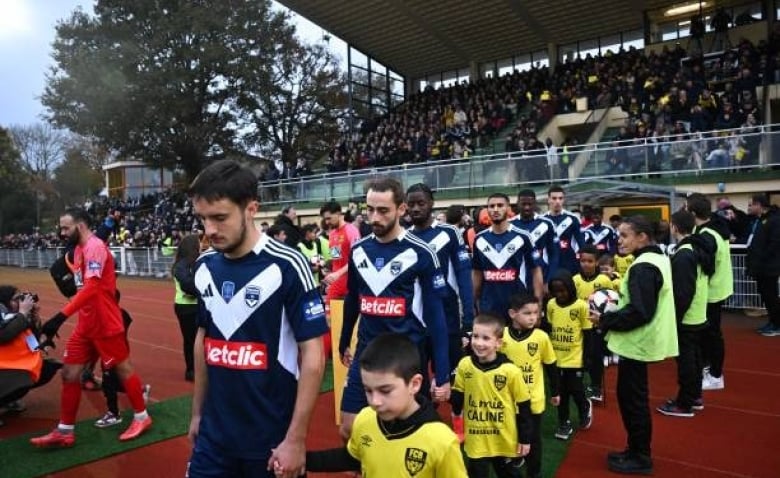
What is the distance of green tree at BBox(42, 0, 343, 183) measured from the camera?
35625 mm

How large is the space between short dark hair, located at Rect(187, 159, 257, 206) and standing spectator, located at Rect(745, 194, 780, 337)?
1016 cm

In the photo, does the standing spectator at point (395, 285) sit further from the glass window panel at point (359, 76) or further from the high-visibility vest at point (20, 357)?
the glass window panel at point (359, 76)

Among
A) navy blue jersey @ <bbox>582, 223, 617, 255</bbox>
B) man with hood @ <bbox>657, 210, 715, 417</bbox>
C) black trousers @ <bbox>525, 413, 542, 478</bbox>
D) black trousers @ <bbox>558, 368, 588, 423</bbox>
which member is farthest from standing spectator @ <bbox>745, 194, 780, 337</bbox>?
black trousers @ <bbox>525, 413, 542, 478</bbox>

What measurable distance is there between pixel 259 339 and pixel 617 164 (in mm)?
15685

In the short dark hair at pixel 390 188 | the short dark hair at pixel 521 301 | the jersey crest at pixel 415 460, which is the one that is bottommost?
the jersey crest at pixel 415 460

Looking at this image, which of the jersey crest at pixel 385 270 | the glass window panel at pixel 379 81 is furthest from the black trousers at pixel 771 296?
the glass window panel at pixel 379 81

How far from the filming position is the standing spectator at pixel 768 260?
10.2 m

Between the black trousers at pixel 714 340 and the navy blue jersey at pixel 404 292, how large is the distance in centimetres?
433

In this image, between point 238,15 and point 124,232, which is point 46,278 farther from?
point 238,15

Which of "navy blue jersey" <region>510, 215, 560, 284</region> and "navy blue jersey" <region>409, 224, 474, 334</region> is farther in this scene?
"navy blue jersey" <region>510, 215, 560, 284</region>

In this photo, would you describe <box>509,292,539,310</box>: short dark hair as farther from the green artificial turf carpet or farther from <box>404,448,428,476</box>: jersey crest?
the green artificial turf carpet

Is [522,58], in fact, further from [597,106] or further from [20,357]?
[20,357]

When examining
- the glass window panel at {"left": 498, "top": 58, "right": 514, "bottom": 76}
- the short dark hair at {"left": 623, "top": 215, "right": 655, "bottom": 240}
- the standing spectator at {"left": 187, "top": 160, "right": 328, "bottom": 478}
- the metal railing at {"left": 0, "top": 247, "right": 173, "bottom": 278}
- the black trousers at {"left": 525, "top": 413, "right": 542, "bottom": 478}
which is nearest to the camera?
the standing spectator at {"left": 187, "top": 160, "right": 328, "bottom": 478}

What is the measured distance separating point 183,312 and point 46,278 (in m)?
24.7
